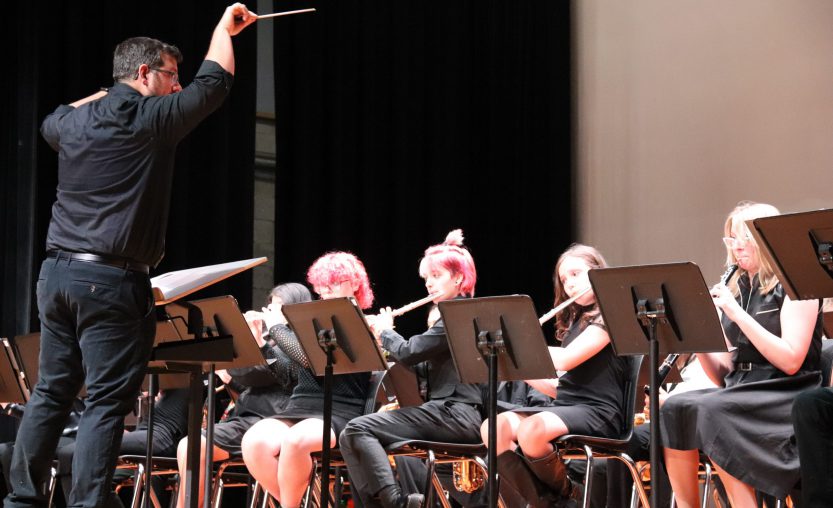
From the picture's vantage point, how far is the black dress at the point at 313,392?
175 inches

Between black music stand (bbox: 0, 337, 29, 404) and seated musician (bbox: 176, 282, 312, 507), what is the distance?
Result: 763 mm

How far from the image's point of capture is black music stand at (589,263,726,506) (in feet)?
9.96

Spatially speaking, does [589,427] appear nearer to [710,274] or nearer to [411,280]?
[710,274]

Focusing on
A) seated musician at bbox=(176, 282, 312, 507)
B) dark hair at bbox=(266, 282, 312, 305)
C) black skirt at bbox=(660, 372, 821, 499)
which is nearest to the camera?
black skirt at bbox=(660, 372, 821, 499)

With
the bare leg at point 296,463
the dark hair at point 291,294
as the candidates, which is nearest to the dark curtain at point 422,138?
the dark hair at point 291,294

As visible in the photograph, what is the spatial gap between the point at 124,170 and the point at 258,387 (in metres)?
2.02

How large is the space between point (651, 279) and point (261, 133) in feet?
15.5

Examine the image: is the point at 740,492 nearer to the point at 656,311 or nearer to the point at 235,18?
the point at 656,311

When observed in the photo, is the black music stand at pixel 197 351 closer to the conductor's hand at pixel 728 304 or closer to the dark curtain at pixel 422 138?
the conductor's hand at pixel 728 304

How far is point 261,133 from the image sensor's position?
7.38 meters

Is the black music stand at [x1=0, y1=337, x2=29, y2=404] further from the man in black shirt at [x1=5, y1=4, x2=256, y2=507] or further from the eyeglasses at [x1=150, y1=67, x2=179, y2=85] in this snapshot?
the eyeglasses at [x1=150, y1=67, x2=179, y2=85]

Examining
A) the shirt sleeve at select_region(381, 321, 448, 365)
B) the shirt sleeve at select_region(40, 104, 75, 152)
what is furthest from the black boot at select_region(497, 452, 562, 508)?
the shirt sleeve at select_region(40, 104, 75, 152)

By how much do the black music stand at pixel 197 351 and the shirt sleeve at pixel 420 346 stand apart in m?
0.53

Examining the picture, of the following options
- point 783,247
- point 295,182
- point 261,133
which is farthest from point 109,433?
point 261,133
